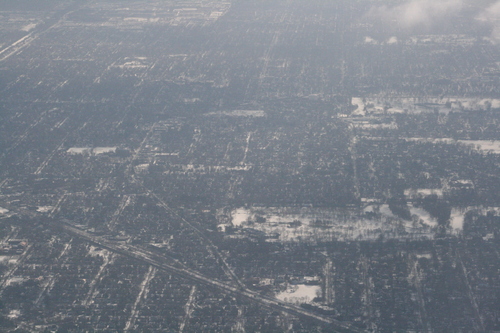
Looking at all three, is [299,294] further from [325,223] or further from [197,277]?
[325,223]

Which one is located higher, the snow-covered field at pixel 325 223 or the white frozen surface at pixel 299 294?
the snow-covered field at pixel 325 223

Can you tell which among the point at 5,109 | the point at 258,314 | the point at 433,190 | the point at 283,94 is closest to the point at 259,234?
the point at 258,314

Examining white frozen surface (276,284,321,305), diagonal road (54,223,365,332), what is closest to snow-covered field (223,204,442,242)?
white frozen surface (276,284,321,305)

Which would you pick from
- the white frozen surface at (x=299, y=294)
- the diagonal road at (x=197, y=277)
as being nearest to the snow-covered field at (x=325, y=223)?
the white frozen surface at (x=299, y=294)

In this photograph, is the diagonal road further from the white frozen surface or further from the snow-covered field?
the snow-covered field

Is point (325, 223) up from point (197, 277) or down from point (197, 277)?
up

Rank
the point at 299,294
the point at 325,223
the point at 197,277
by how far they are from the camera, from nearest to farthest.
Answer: the point at 299,294 < the point at 197,277 < the point at 325,223

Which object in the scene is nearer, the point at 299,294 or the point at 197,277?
the point at 299,294

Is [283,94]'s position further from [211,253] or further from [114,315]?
[114,315]

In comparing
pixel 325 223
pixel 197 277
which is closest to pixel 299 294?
pixel 197 277

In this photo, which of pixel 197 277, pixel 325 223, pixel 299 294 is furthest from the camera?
pixel 325 223

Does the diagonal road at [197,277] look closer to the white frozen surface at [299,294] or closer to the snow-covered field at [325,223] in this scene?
the white frozen surface at [299,294]
